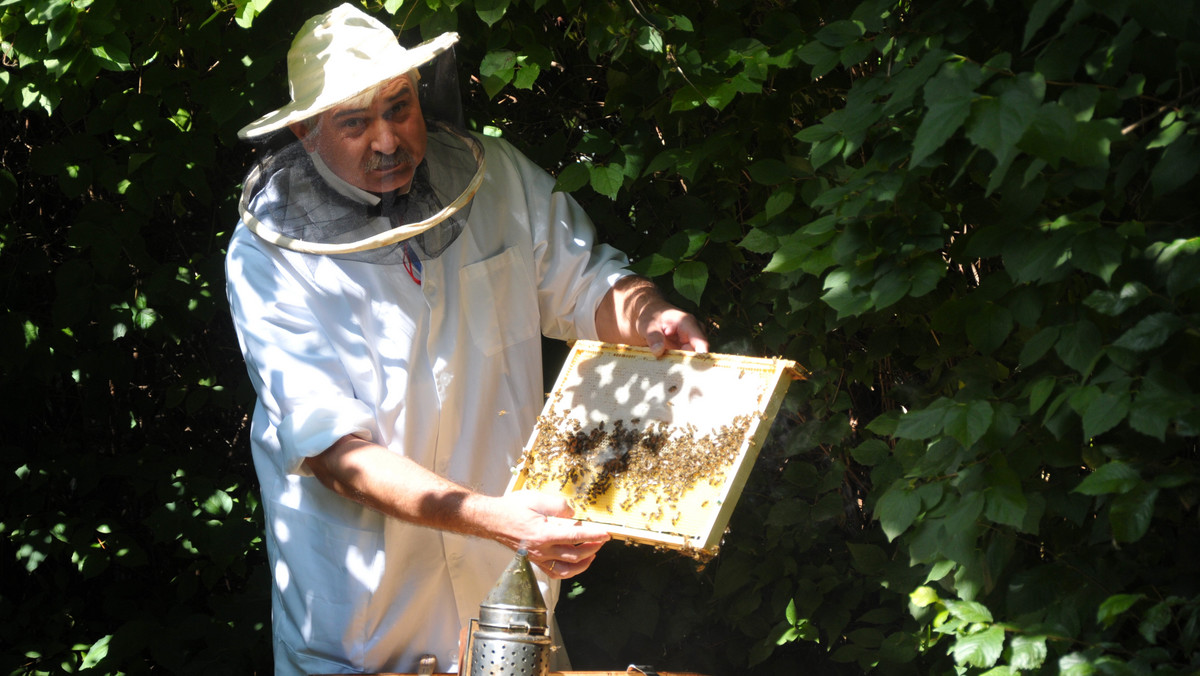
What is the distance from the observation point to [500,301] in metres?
2.61

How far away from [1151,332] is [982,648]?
0.59m

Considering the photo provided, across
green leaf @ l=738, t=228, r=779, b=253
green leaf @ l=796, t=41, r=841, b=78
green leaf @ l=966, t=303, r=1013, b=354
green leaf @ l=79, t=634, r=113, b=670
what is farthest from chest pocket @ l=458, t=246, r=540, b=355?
green leaf @ l=79, t=634, r=113, b=670

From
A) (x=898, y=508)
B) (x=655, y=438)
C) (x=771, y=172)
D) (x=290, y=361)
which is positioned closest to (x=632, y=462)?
(x=655, y=438)

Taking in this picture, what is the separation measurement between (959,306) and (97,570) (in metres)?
2.95

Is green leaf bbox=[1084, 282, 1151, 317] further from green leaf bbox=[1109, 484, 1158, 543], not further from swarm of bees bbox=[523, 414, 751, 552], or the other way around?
swarm of bees bbox=[523, 414, 751, 552]

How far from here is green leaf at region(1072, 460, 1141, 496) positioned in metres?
1.49

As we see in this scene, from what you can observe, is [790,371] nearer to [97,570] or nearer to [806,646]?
[806,646]

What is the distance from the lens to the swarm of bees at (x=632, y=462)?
204cm

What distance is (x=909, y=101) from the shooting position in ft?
5.43

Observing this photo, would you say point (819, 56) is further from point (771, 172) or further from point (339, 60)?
point (339, 60)

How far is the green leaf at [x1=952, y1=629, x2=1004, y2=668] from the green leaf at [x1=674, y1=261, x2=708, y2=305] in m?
0.96

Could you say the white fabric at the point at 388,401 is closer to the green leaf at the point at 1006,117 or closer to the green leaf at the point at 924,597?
the green leaf at the point at 924,597

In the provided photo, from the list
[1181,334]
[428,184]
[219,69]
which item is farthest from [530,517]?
[219,69]

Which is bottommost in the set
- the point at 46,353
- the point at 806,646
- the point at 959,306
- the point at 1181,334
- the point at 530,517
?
the point at 806,646
